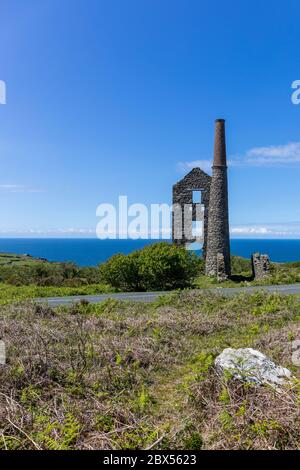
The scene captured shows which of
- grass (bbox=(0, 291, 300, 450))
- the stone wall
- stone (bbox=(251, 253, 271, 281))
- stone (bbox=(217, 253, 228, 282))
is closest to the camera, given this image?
grass (bbox=(0, 291, 300, 450))

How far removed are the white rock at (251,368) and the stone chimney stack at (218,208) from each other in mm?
21708

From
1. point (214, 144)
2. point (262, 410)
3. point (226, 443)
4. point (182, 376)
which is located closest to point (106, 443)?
point (226, 443)

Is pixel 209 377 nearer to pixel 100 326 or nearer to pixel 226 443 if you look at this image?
pixel 226 443

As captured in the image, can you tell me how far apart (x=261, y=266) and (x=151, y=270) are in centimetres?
808

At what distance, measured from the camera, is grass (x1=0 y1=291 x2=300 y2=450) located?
17.2ft

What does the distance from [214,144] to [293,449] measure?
25.8m

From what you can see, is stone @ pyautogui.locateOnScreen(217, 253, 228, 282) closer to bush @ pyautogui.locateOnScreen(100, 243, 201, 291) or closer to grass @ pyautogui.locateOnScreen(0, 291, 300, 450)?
bush @ pyautogui.locateOnScreen(100, 243, 201, 291)

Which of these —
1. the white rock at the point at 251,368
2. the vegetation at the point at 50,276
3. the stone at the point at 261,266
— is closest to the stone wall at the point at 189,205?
the stone at the point at 261,266

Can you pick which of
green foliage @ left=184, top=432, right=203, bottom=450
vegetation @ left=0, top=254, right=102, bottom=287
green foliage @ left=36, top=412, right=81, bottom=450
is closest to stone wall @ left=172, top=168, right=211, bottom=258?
vegetation @ left=0, top=254, right=102, bottom=287

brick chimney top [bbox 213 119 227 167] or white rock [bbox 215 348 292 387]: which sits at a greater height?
brick chimney top [bbox 213 119 227 167]

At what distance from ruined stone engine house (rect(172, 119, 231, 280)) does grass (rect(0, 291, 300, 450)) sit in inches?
636

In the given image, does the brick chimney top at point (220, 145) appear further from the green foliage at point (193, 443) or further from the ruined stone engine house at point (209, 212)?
the green foliage at point (193, 443)

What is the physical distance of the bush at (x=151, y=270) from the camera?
22.0 m

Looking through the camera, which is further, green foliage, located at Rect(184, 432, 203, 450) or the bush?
the bush
